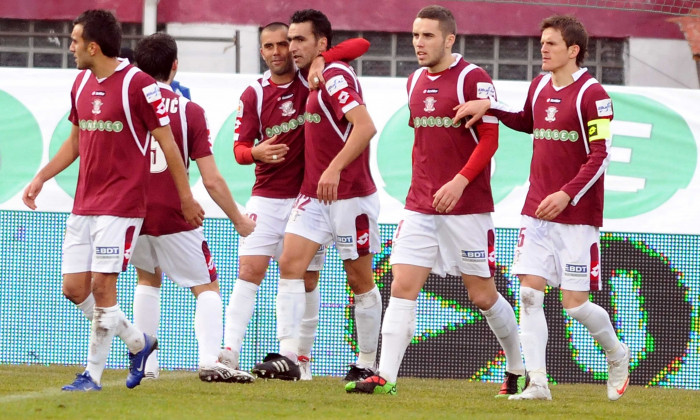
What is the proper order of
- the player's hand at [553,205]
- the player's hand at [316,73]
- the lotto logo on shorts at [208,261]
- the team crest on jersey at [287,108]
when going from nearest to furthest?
the player's hand at [553,205] → the player's hand at [316,73] → the lotto logo on shorts at [208,261] → the team crest on jersey at [287,108]

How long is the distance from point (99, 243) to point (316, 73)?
176cm

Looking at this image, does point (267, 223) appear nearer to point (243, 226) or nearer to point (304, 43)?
point (243, 226)

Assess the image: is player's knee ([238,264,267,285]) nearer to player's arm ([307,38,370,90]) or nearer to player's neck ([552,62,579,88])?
player's arm ([307,38,370,90])

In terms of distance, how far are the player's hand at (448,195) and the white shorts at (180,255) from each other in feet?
4.92

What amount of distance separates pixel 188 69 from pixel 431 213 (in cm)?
961

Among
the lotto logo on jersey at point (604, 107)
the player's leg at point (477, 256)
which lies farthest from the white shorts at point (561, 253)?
the lotto logo on jersey at point (604, 107)

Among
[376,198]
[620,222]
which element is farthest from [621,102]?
[376,198]

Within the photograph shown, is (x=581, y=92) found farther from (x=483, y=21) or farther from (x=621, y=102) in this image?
(x=483, y=21)

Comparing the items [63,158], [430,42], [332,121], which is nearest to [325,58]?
[332,121]

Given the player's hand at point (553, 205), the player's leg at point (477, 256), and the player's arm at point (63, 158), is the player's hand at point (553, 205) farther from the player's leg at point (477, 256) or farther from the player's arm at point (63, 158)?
the player's arm at point (63, 158)

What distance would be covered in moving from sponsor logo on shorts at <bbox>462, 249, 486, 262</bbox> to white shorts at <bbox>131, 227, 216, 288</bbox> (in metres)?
1.54

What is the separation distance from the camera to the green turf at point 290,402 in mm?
5602

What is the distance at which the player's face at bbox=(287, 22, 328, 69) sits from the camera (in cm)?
754

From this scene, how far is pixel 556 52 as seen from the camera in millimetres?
6941
